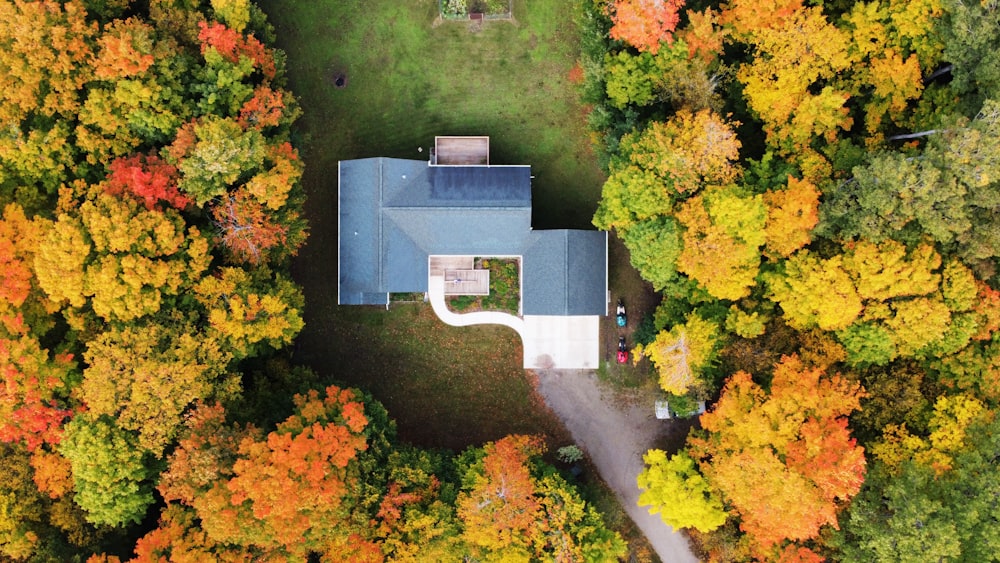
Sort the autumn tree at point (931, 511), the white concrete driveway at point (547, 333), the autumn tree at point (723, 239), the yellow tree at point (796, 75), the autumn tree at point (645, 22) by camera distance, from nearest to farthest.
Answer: the autumn tree at point (931, 511) < the autumn tree at point (723, 239) < the yellow tree at point (796, 75) < the autumn tree at point (645, 22) < the white concrete driveway at point (547, 333)

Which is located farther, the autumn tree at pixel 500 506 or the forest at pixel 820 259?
the autumn tree at pixel 500 506

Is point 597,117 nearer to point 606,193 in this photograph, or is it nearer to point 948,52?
point 606,193

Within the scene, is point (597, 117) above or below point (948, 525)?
above

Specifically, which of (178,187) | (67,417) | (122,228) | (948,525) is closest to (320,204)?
(178,187)

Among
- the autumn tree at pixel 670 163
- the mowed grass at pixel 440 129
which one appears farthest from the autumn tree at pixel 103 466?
the autumn tree at pixel 670 163

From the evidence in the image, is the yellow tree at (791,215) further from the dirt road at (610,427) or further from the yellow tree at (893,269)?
the dirt road at (610,427)

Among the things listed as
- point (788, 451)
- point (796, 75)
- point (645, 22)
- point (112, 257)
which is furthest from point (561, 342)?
point (112, 257)

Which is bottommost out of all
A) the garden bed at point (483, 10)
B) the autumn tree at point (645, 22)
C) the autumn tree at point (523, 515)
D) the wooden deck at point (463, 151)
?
the autumn tree at point (523, 515)
